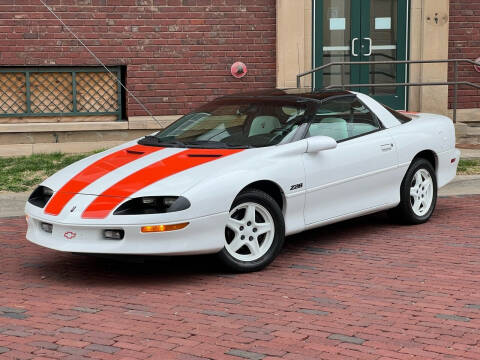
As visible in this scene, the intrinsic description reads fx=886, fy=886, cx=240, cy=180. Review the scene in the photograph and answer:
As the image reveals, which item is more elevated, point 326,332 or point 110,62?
point 110,62

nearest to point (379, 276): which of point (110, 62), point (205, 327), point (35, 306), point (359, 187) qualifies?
point (359, 187)

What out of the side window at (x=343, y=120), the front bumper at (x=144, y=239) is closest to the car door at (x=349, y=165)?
the side window at (x=343, y=120)

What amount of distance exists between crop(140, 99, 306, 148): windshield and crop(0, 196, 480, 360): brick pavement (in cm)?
101

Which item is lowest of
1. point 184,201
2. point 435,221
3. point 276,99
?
point 435,221

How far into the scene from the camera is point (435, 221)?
8812mm

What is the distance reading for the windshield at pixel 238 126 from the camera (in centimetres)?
742

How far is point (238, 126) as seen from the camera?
764 cm

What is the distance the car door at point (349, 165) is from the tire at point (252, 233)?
1.61ft

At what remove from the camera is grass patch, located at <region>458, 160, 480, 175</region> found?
11.7 meters

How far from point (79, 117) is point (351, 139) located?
7.24 meters

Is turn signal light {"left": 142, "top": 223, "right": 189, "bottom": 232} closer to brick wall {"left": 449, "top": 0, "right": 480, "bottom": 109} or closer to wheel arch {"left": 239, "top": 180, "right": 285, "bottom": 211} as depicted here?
wheel arch {"left": 239, "top": 180, "right": 285, "bottom": 211}

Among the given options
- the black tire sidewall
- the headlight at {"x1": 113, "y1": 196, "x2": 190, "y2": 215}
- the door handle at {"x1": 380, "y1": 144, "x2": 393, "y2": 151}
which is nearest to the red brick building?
the black tire sidewall

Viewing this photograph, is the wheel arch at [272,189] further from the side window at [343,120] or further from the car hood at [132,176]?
the side window at [343,120]

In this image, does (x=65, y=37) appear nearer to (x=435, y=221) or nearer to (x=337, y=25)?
(x=337, y=25)
